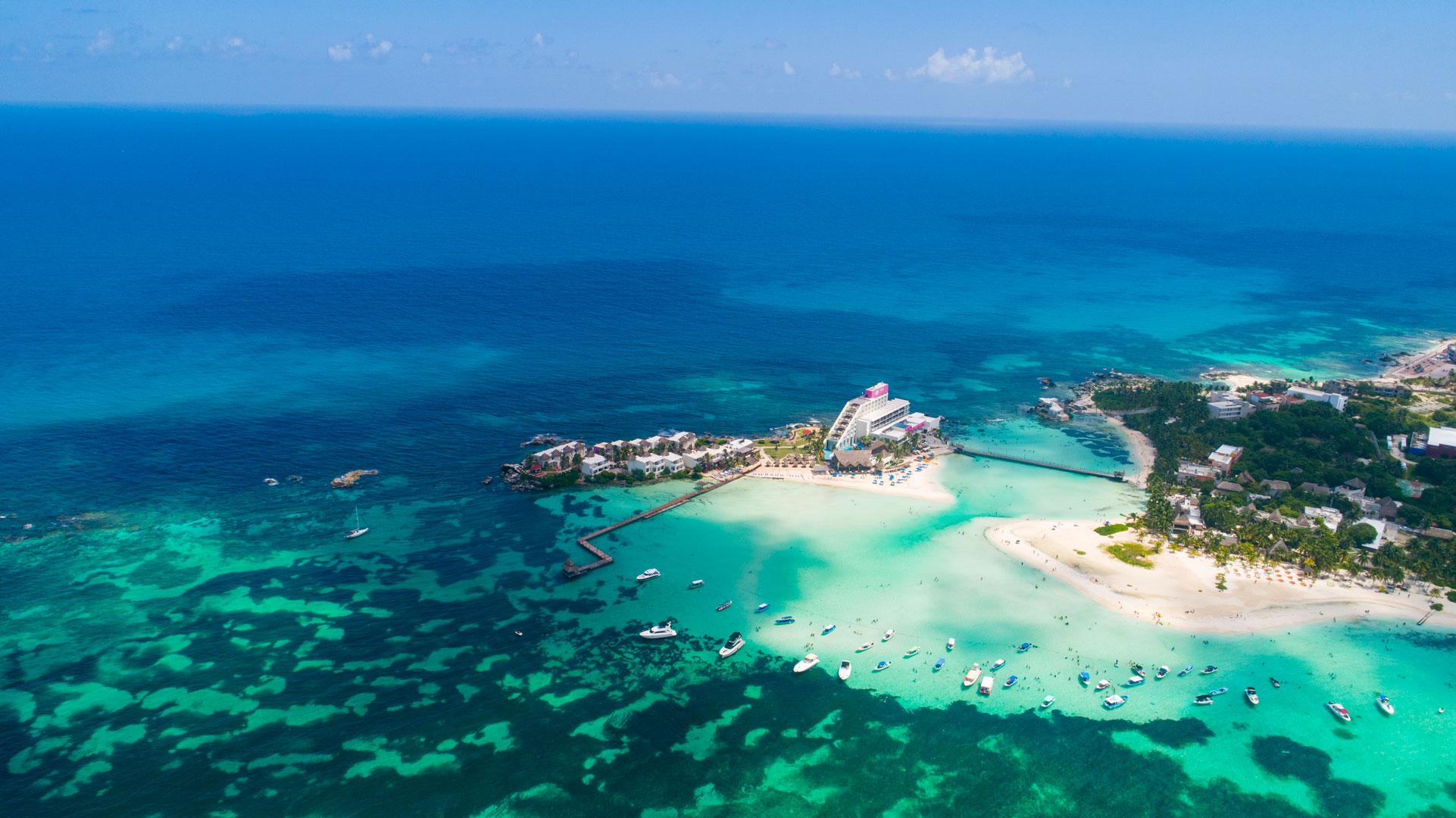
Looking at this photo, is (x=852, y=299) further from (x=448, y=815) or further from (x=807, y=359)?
(x=448, y=815)

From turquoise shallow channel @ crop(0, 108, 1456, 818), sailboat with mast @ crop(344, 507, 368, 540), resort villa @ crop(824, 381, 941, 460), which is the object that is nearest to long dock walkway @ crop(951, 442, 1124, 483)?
turquoise shallow channel @ crop(0, 108, 1456, 818)

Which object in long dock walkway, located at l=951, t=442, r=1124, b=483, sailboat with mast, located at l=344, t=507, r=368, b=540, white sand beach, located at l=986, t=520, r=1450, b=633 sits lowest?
sailboat with mast, located at l=344, t=507, r=368, b=540

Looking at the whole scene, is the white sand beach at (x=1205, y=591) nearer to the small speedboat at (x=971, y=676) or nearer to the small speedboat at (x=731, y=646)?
the small speedboat at (x=971, y=676)

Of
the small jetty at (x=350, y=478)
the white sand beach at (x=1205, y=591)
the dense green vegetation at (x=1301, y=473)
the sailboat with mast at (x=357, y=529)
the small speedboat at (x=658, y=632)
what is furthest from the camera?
the small jetty at (x=350, y=478)

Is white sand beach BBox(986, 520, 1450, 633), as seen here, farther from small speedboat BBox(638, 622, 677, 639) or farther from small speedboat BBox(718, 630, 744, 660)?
small speedboat BBox(638, 622, 677, 639)

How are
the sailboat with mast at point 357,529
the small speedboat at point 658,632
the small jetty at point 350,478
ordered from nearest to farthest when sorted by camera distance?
the small speedboat at point 658,632 → the sailboat with mast at point 357,529 → the small jetty at point 350,478

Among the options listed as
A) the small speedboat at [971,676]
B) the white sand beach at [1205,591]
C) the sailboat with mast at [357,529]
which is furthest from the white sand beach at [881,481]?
the sailboat with mast at [357,529]
